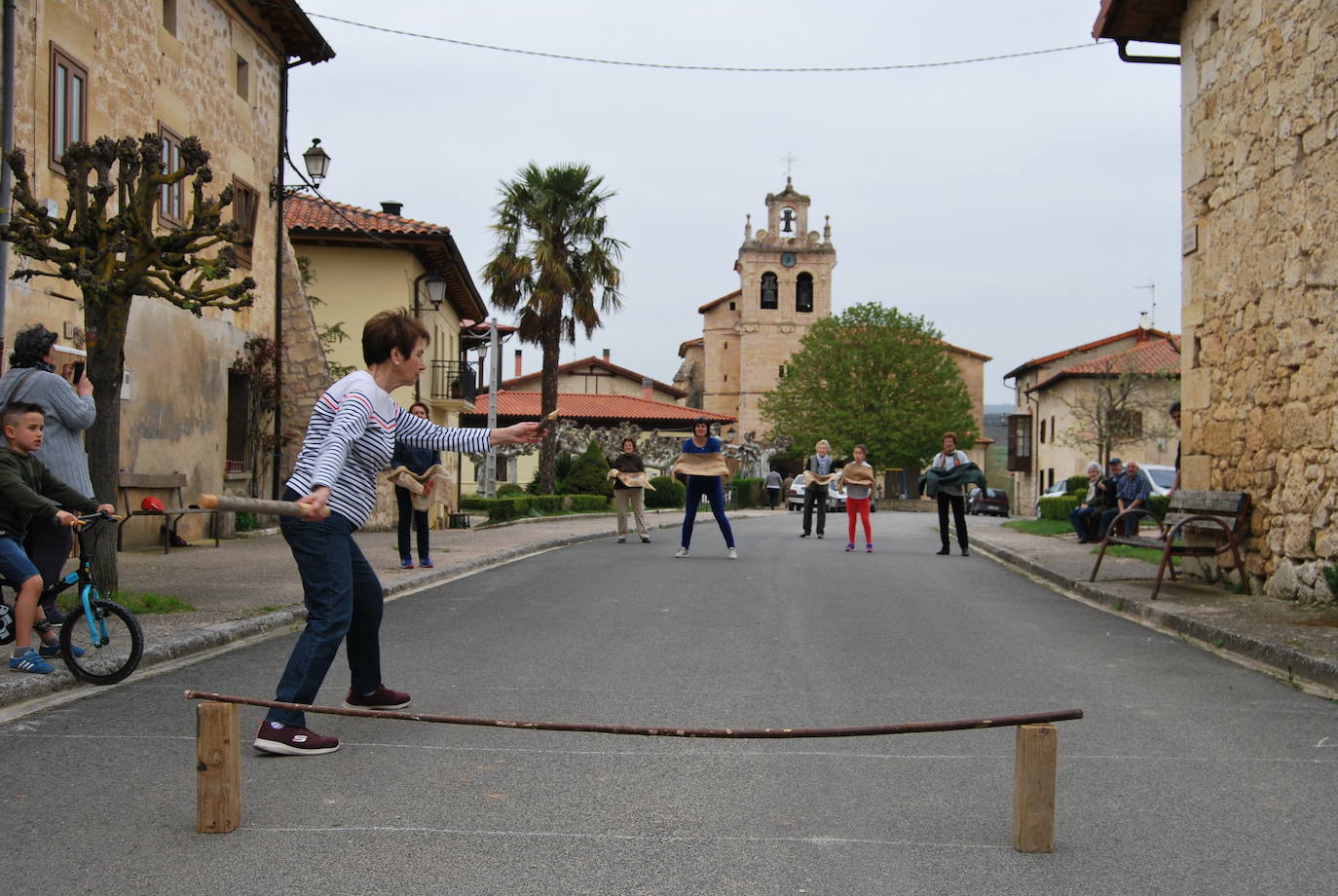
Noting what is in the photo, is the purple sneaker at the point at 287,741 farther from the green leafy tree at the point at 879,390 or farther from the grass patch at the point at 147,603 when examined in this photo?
the green leafy tree at the point at 879,390

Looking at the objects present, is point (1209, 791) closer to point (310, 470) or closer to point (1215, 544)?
point (310, 470)

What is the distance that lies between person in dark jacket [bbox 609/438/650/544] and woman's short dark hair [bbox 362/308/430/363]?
1410 cm

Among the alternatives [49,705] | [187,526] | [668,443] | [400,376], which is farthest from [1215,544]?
[668,443]

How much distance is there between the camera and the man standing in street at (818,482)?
72.8ft

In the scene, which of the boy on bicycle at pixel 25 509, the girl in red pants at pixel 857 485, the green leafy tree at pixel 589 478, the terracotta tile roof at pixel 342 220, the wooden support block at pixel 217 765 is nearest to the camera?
the wooden support block at pixel 217 765

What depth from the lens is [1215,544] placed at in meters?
12.2

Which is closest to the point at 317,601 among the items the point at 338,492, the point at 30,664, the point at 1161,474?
the point at 338,492

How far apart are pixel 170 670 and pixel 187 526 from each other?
1088 centimetres

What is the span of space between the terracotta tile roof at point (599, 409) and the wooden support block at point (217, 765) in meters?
55.8

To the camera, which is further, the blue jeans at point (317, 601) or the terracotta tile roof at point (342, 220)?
the terracotta tile roof at point (342, 220)

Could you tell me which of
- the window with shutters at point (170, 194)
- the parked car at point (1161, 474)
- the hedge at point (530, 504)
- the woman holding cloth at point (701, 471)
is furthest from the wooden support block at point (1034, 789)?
the hedge at point (530, 504)

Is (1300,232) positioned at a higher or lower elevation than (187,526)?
higher

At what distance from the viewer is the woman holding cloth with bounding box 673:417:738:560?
1639 centimetres

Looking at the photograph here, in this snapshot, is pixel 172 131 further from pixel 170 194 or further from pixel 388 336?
pixel 388 336
